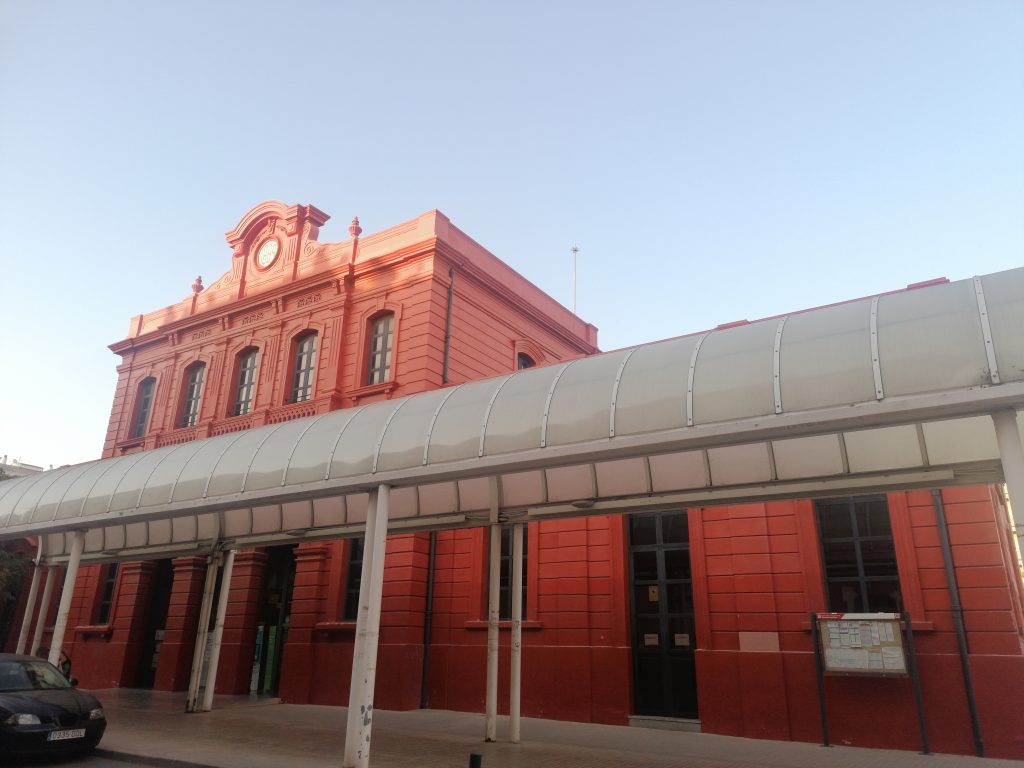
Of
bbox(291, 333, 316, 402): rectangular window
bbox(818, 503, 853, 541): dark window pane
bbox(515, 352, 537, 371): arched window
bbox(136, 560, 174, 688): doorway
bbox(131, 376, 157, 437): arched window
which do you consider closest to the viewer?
bbox(818, 503, 853, 541): dark window pane

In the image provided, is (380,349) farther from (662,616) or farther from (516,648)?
(516,648)

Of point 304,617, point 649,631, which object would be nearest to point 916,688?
point 649,631

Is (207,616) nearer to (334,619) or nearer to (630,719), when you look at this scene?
(334,619)

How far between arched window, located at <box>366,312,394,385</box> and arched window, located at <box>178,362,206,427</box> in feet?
24.0

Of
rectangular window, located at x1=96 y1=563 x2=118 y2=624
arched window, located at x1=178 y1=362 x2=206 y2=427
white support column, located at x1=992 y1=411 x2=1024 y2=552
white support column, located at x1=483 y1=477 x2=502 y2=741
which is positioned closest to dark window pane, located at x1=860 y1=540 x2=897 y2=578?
white support column, located at x1=483 y1=477 x2=502 y2=741

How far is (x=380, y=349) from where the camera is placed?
19828mm

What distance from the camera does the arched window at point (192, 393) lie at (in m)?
23.8

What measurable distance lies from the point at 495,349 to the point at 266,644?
1040cm

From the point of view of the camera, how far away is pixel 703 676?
12383 mm

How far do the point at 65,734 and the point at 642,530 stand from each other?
32.9 feet

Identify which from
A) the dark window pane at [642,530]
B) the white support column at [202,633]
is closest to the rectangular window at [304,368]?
the white support column at [202,633]

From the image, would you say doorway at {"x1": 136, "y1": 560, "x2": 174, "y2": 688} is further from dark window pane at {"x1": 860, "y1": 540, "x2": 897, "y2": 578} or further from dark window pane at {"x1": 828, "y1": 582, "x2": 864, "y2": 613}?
dark window pane at {"x1": 860, "y1": 540, "x2": 897, "y2": 578}

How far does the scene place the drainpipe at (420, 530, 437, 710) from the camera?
15.5 meters

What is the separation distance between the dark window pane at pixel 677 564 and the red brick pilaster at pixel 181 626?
43.2 feet
